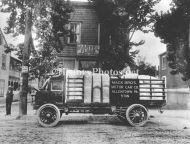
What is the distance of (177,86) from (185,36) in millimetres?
10024

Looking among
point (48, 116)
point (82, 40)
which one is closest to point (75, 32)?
point (82, 40)

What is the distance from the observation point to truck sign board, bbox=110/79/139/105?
1218 centimetres

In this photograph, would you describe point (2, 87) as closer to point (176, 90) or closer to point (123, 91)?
point (176, 90)

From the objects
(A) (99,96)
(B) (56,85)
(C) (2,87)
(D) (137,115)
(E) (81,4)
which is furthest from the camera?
(C) (2,87)

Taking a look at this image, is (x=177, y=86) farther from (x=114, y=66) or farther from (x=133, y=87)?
(x=133, y=87)

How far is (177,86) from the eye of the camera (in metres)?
33.4

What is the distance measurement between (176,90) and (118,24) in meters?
11.1

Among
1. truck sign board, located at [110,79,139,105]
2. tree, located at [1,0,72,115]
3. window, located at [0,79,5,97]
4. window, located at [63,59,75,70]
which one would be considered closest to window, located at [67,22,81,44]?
window, located at [63,59,75,70]

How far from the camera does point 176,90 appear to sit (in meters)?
31.2

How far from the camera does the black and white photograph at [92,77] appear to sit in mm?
10820

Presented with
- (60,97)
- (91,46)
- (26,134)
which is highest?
(91,46)

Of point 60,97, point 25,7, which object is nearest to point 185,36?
point 25,7

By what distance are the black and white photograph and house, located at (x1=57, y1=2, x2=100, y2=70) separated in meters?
0.07

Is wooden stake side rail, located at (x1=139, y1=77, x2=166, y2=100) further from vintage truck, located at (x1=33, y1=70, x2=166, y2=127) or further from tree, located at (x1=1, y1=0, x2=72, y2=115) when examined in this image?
tree, located at (x1=1, y1=0, x2=72, y2=115)
